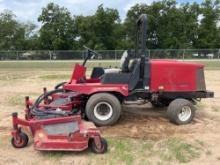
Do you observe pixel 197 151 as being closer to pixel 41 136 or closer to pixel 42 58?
pixel 41 136

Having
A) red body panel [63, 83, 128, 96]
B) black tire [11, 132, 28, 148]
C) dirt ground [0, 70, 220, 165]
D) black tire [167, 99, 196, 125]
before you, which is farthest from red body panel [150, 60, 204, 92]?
black tire [11, 132, 28, 148]

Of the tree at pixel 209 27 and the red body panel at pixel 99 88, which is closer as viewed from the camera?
the red body panel at pixel 99 88

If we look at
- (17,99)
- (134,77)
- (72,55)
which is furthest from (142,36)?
(72,55)

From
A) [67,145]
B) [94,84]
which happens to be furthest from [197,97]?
[67,145]

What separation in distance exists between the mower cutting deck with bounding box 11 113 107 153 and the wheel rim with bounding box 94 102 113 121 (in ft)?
4.36

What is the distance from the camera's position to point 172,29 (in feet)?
181

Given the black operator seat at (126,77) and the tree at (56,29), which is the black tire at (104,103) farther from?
the tree at (56,29)

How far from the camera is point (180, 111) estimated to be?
8.38 meters

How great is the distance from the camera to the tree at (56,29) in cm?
5556

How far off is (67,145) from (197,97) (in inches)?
138

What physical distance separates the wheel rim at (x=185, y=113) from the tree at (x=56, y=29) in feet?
156

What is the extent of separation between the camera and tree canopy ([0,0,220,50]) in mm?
54312

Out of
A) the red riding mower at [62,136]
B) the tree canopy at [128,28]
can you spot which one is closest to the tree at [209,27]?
the tree canopy at [128,28]

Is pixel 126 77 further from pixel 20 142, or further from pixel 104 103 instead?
pixel 20 142
